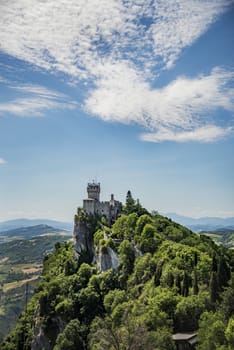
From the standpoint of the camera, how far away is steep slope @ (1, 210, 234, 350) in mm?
39906

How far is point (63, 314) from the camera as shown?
6619cm

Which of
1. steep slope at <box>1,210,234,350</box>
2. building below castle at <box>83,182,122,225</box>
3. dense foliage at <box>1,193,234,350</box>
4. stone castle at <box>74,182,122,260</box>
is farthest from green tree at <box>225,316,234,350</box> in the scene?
building below castle at <box>83,182,122,225</box>

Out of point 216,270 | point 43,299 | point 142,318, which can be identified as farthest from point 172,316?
point 43,299

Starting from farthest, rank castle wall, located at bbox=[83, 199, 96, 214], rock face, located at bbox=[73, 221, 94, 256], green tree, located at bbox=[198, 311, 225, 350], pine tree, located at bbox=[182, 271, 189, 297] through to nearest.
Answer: castle wall, located at bbox=[83, 199, 96, 214] < rock face, located at bbox=[73, 221, 94, 256] < pine tree, located at bbox=[182, 271, 189, 297] < green tree, located at bbox=[198, 311, 225, 350]

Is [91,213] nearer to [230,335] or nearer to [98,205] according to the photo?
[98,205]

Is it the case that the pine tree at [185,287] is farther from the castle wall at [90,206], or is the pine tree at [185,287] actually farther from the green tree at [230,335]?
the castle wall at [90,206]

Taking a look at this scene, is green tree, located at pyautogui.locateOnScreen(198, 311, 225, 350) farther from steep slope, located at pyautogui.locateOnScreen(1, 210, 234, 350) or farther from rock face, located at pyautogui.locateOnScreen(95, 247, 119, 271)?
rock face, located at pyautogui.locateOnScreen(95, 247, 119, 271)

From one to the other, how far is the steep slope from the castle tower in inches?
301

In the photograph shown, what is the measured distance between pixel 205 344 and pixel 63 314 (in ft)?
127

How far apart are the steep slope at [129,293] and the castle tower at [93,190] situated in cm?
764

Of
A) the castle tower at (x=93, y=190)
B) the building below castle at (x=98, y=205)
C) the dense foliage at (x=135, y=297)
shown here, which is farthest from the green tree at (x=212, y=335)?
the castle tower at (x=93, y=190)

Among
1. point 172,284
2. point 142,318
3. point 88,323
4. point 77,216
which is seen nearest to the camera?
point 142,318

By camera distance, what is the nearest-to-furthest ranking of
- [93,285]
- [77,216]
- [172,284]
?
[172,284] → [93,285] → [77,216]

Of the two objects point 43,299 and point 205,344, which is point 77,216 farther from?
point 205,344
